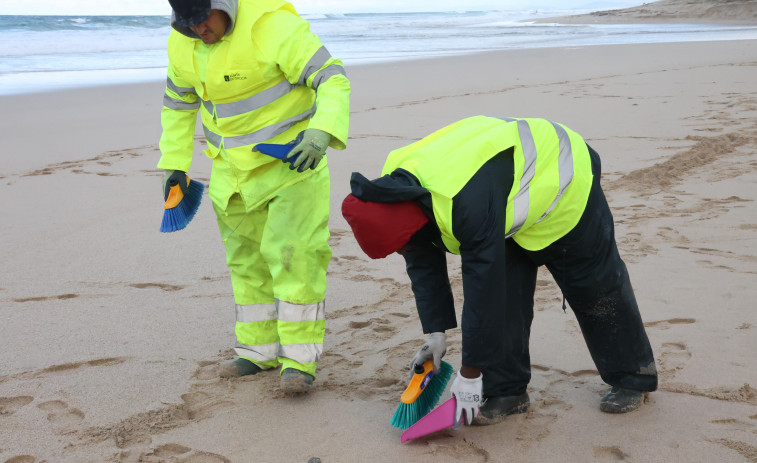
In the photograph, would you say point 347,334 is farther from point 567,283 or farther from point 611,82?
point 611,82

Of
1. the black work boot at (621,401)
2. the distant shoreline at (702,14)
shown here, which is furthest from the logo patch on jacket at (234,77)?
the distant shoreline at (702,14)

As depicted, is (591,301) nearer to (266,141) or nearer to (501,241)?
(501,241)

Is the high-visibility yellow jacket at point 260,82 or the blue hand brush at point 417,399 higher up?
the high-visibility yellow jacket at point 260,82

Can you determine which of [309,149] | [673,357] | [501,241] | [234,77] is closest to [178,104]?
[234,77]

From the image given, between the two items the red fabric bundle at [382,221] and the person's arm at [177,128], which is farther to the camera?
the person's arm at [177,128]

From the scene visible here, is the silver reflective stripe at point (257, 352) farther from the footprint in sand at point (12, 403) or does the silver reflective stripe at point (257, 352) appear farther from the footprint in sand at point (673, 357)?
the footprint in sand at point (673, 357)

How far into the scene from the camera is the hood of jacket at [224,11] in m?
2.46

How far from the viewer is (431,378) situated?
2.53 meters

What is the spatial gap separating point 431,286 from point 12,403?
1.58 metres

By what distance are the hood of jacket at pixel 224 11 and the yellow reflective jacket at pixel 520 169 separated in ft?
2.50

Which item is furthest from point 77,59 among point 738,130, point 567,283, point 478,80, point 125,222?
point 567,283

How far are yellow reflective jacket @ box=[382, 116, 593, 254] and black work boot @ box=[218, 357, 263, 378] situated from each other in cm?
→ 114

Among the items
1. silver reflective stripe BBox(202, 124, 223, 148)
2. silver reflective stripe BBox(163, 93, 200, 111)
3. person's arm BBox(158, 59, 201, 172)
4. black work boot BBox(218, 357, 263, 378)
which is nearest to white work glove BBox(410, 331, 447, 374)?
black work boot BBox(218, 357, 263, 378)

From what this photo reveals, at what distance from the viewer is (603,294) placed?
7.97ft
